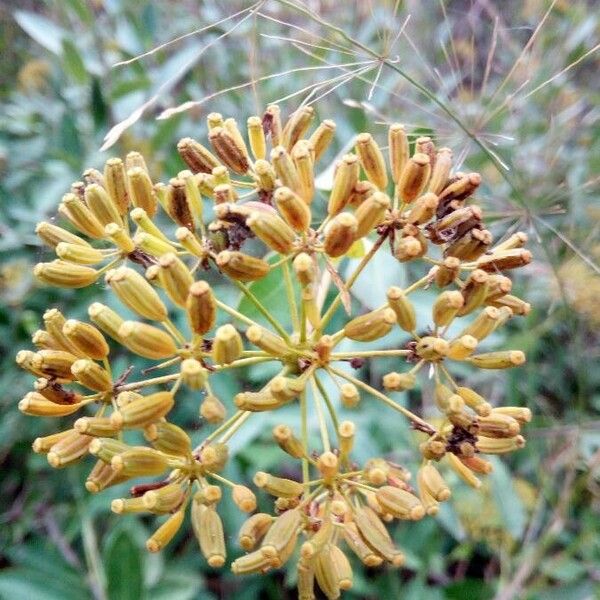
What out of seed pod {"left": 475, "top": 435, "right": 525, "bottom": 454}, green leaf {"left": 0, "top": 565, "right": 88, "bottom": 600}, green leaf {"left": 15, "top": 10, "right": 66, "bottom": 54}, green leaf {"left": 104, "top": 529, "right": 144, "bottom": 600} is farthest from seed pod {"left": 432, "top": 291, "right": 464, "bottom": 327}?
green leaf {"left": 15, "top": 10, "right": 66, "bottom": 54}

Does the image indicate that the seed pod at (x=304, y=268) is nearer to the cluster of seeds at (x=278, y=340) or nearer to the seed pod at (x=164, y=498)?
the cluster of seeds at (x=278, y=340)

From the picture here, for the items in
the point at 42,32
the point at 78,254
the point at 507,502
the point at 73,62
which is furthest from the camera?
the point at 42,32

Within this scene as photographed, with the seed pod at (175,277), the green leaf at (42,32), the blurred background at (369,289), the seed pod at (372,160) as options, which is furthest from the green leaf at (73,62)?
the seed pod at (175,277)

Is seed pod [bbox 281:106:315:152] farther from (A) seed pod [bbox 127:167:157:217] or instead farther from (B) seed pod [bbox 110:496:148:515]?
(B) seed pod [bbox 110:496:148:515]

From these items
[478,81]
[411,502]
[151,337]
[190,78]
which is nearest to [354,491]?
[411,502]

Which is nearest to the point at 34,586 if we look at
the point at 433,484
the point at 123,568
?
the point at 123,568

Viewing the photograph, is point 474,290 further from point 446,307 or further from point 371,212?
point 371,212
